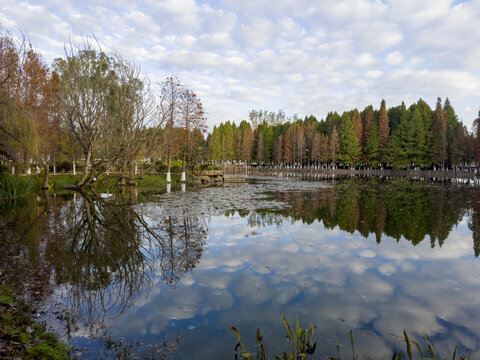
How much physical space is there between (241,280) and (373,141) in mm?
73403

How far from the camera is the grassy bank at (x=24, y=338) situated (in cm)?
331

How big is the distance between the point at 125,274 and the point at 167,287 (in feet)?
3.81

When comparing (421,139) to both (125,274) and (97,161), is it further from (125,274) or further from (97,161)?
(125,274)

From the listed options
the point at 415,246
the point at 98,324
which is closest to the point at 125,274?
the point at 98,324

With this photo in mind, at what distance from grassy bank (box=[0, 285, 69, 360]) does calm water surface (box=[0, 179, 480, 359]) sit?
27 cm

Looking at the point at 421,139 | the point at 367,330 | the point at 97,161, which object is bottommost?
the point at 367,330

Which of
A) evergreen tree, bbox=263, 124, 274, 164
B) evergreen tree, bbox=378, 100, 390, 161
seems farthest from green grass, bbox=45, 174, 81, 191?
evergreen tree, bbox=263, 124, 274, 164

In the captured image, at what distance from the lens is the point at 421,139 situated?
62469 millimetres

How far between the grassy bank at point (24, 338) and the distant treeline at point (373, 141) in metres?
44.1

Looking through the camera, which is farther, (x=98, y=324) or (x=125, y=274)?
(x=125, y=274)

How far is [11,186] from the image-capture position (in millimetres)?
18516

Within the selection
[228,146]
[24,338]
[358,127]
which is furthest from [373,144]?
[24,338]

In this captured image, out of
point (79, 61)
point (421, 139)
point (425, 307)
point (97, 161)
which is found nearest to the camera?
point (425, 307)

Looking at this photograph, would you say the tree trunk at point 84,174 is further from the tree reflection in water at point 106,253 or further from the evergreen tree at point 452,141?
the evergreen tree at point 452,141
